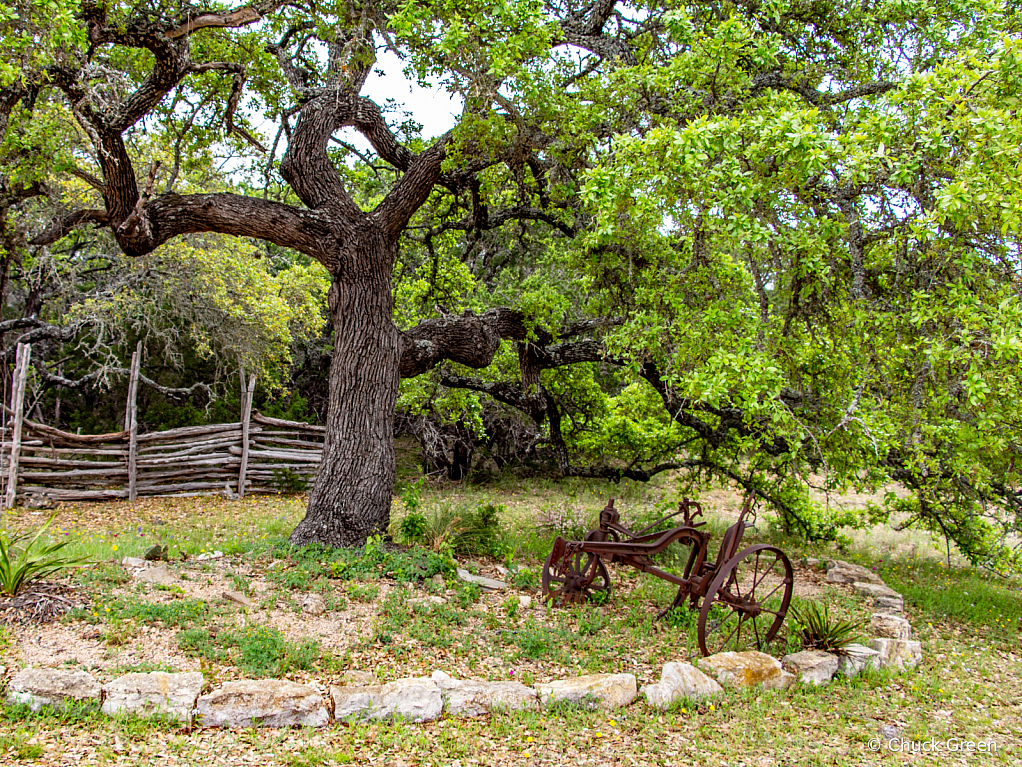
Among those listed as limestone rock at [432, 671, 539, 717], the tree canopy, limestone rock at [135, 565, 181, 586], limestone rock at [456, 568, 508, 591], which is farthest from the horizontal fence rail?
limestone rock at [432, 671, 539, 717]

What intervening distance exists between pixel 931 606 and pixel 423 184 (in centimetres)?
705

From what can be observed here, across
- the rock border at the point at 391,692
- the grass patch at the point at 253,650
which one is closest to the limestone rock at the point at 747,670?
the rock border at the point at 391,692

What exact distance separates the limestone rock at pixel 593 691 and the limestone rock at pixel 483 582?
6.51 feet

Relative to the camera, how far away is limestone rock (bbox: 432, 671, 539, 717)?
152 inches

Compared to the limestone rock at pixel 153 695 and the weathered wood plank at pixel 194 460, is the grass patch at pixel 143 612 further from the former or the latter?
the weathered wood plank at pixel 194 460

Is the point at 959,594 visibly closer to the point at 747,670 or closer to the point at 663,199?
the point at 747,670

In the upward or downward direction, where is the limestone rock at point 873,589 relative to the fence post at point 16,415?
downward

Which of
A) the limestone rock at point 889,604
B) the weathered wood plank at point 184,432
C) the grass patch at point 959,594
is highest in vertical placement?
the weathered wood plank at point 184,432

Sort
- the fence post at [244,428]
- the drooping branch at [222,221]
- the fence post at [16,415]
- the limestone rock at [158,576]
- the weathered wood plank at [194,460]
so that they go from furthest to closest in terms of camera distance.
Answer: the fence post at [244,428] < the weathered wood plank at [194,460] < the fence post at [16,415] < the drooping branch at [222,221] < the limestone rock at [158,576]

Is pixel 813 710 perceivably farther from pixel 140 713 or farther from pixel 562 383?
pixel 562 383

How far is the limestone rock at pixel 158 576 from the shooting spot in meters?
5.24

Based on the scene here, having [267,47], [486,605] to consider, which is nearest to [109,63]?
[267,47]

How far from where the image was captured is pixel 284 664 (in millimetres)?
4086

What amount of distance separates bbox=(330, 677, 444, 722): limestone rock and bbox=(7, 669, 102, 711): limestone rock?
127cm
